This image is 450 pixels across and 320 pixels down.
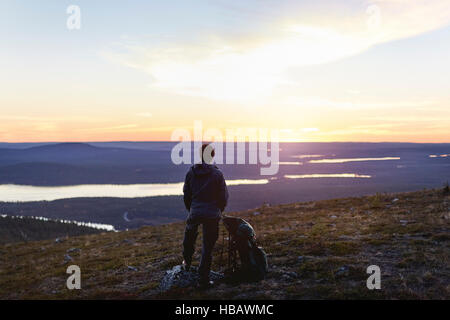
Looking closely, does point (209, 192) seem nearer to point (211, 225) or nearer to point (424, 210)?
point (211, 225)

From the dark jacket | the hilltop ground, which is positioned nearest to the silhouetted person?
the dark jacket

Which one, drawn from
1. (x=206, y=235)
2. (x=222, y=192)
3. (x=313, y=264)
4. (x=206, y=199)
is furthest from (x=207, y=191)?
(x=313, y=264)

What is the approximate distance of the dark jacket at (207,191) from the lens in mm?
8375

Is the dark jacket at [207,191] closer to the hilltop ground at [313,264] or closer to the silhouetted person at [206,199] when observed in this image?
the silhouetted person at [206,199]

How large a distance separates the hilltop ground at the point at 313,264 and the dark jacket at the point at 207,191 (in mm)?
2059

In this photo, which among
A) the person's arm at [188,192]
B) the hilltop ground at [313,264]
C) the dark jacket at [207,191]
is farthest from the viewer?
the person's arm at [188,192]

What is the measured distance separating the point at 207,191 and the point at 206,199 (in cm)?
21

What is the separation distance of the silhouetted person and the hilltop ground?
113 centimetres

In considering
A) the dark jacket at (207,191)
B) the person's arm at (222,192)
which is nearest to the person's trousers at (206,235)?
the dark jacket at (207,191)

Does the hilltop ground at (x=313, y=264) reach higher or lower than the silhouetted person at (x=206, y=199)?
lower

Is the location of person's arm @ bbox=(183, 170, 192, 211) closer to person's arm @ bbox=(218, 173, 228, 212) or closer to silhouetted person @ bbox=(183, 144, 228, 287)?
silhouetted person @ bbox=(183, 144, 228, 287)

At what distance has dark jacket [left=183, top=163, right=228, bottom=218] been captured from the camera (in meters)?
8.38

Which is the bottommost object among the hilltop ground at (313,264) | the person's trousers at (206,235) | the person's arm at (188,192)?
the hilltop ground at (313,264)
